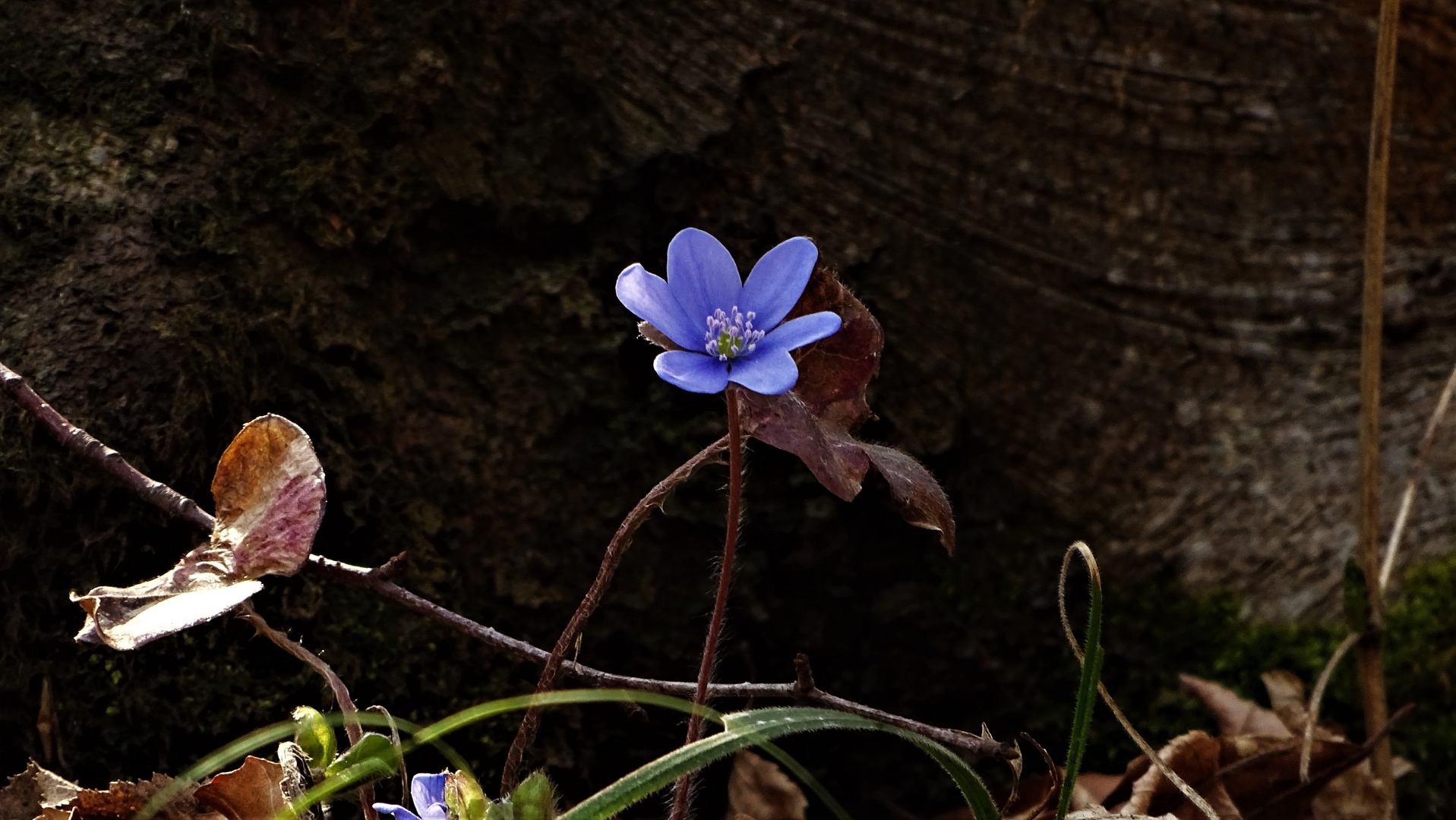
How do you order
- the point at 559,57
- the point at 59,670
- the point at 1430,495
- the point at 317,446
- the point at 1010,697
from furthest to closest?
the point at 1430,495 < the point at 1010,697 < the point at 559,57 < the point at 317,446 < the point at 59,670

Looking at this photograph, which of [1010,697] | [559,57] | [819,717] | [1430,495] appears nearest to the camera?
[819,717]

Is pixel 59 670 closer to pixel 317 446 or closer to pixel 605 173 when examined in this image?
pixel 317 446

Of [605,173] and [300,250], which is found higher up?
[605,173]

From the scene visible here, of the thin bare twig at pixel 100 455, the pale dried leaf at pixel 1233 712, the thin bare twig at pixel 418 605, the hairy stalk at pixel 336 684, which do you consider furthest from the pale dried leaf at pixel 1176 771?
the thin bare twig at pixel 100 455

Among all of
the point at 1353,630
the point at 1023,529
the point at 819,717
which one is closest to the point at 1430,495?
the point at 1353,630

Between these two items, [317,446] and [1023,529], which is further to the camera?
[1023,529]

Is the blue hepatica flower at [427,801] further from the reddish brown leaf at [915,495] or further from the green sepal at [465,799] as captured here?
the reddish brown leaf at [915,495]

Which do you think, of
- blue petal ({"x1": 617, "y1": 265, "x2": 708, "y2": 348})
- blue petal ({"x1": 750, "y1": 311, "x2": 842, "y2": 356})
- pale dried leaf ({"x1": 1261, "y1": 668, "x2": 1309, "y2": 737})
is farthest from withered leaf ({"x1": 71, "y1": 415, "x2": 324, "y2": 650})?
pale dried leaf ({"x1": 1261, "y1": 668, "x2": 1309, "y2": 737})

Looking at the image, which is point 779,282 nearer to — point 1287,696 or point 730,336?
point 730,336

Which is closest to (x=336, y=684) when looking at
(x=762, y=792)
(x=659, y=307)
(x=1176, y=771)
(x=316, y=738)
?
(x=316, y=738)
